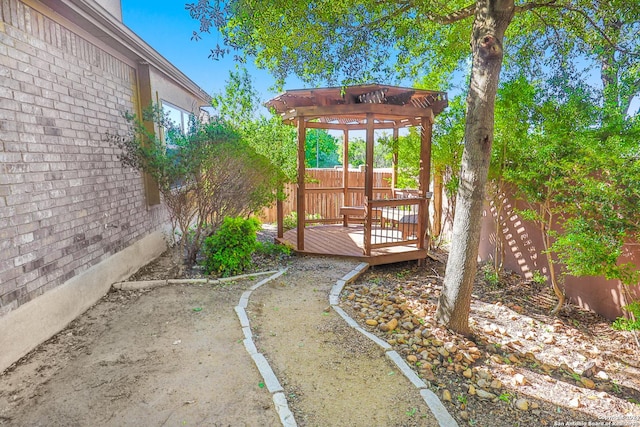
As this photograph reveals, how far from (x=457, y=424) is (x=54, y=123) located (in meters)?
4.72

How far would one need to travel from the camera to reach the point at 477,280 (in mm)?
6309

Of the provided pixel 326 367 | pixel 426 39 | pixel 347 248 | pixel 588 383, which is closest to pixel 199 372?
pixel 326 367

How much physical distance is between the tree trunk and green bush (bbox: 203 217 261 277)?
120 inches

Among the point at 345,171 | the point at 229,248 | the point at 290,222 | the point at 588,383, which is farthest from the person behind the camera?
the point at 290,222

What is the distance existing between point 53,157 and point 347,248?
15.5 ft

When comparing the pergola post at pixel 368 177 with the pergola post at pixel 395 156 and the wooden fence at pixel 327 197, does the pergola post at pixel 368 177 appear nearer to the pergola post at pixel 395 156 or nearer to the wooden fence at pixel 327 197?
the pergola post at pixel 395 156

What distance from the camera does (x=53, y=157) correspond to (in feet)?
12.3

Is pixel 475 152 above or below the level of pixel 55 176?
above

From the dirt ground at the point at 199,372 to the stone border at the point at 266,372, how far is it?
0.17ft

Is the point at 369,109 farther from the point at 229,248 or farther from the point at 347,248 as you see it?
the point at 229,248

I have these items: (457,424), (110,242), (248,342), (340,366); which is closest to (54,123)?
(110,242)

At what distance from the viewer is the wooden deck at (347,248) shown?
636 cm

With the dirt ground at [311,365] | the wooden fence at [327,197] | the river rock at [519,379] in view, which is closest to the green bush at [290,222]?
the wooden fence at [327,197]

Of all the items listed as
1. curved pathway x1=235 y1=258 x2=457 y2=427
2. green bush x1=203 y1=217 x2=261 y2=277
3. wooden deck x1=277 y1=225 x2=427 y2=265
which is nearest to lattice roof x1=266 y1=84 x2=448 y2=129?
green bush x1=203 y1=217 x2=261 y2=277
